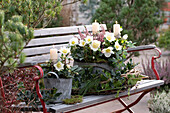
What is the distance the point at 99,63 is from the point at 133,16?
3167mm

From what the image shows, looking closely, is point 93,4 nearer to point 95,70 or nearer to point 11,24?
point 95,70

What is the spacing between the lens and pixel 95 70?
215 centimetres

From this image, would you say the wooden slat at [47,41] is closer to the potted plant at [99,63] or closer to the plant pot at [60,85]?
the potted plant at [99,63]

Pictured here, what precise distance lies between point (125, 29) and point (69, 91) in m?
3.35

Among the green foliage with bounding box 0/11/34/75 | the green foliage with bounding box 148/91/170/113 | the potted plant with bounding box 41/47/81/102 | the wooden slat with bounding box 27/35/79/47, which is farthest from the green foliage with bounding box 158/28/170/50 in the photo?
the green foliage with bounding box 0/11/34/75

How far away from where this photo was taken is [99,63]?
2131 mm

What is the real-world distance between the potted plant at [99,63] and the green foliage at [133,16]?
9.00ft

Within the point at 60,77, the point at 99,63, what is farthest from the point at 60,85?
the point at 99,63

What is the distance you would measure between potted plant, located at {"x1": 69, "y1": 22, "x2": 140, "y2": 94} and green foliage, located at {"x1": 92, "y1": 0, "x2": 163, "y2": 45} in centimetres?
274

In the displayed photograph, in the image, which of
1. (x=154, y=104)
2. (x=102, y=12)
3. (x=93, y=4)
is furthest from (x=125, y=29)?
(x=93, y=4)

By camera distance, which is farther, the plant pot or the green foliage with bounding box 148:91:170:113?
the green foliage with bounding box 148:91:170:113

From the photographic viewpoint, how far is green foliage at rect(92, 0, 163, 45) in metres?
4.96

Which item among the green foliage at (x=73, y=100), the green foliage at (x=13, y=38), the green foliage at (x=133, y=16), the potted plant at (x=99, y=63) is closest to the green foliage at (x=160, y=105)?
the potted plant at (x=99, y=63)

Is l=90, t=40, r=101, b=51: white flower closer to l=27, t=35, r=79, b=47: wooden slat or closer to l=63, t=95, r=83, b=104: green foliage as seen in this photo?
l=63, t=95, r=83, b=104: green foliage
